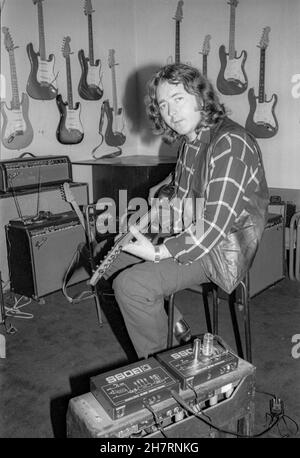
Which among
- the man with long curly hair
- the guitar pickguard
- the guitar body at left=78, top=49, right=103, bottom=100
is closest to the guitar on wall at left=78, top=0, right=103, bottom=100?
the guitar body at left=78, top=49, right=103, bottom=100

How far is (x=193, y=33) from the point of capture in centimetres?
391

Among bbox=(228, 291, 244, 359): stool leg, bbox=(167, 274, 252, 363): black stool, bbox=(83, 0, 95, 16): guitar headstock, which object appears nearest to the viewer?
bbox=(167, 274, 252, 363): black stool

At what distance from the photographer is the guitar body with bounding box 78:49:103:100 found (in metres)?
3.90

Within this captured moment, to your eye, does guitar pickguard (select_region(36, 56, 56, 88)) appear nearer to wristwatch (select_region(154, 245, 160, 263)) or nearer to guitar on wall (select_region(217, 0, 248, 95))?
guitar on wall (select_region(217, 0, 248, 95))

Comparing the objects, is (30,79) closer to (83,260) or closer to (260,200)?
(83,260)

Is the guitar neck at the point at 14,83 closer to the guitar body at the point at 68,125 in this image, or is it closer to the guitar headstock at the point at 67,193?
the guitar body at the point at 68,125

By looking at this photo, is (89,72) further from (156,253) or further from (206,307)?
(156,253)

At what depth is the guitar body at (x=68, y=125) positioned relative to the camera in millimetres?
3770

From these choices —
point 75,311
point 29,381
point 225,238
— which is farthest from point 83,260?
point 225,238

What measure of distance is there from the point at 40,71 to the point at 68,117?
470 millimetres

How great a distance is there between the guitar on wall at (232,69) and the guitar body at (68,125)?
1332 millimetres

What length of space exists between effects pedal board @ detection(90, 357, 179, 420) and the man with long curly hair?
0.37 m

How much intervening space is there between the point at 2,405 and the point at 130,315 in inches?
30.2

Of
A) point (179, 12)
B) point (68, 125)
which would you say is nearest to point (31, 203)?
point (68, 125)
